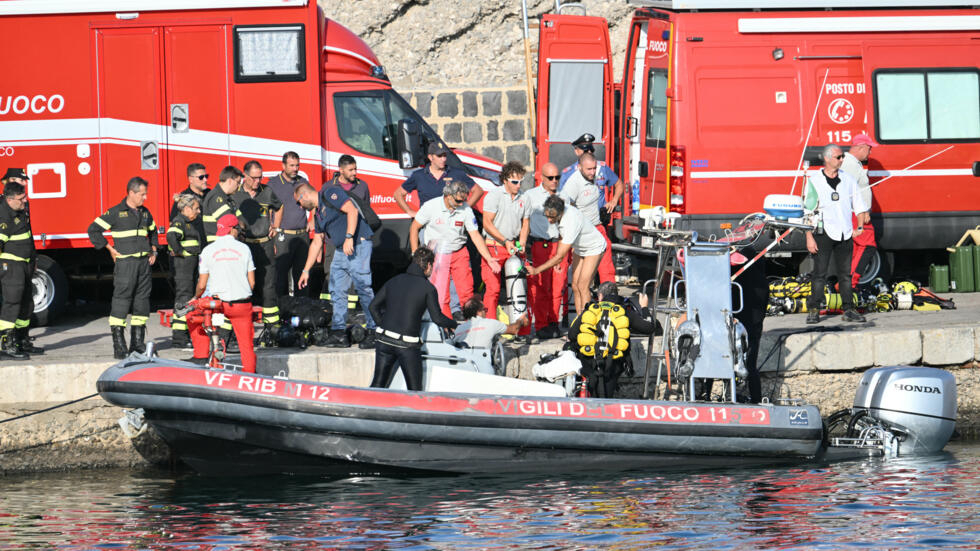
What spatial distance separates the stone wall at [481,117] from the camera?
59.7 feet

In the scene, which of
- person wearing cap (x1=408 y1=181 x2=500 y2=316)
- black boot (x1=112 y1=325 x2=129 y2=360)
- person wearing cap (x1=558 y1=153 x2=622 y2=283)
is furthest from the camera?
person wearing cap (x1=558 y1=153 x2=622 y2=283)

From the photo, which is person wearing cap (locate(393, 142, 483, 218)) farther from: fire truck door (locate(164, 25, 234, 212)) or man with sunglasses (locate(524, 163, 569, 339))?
fire truck door (locate(164, 25, 234, 212))

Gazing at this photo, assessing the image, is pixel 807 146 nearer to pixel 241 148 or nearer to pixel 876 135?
pixel 876 135

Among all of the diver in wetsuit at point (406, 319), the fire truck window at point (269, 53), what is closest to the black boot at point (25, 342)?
the diver in wetsuit at point (406, 319)

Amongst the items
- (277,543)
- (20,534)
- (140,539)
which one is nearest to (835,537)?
(277,543)

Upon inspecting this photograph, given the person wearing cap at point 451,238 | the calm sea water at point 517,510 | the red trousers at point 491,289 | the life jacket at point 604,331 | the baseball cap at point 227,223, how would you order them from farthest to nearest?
the red trousers at point 491,289
the person wearing cap at point 451,238
the baseball cap at point 227,223
the life jacket at point 604,331
the calm sea water at point 517,510

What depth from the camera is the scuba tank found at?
40.0ft

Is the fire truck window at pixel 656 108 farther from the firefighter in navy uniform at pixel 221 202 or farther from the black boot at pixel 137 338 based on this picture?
the black boot at pixel 137 338

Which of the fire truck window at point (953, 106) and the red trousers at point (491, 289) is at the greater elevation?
the fire truck window at point (953, 106)

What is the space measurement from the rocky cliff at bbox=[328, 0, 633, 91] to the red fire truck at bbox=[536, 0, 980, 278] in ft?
18.4

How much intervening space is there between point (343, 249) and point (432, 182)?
112cm

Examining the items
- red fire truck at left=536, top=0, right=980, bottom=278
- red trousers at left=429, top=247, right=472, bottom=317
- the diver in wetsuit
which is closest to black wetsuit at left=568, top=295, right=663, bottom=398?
the diver in wetsuit

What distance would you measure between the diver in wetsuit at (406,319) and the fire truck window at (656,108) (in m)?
4.35

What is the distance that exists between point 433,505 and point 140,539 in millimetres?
1936
